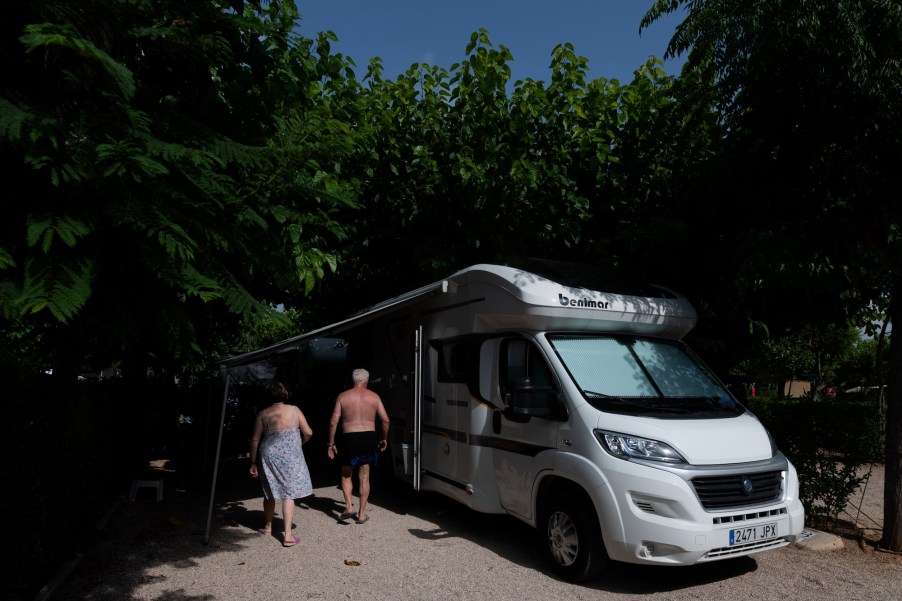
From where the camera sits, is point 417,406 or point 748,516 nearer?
point 748,516

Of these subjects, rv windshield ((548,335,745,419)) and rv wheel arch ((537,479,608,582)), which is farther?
rv windshield ((548,335,745,419))

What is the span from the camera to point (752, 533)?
5.39 m

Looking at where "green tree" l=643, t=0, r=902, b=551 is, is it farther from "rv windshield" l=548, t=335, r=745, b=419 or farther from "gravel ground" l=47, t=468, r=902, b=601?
"rv windshield" l=548, t=335, r=745, b=419

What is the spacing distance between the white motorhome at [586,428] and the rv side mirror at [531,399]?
0.04 feet

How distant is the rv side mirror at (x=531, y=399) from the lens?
19.9 feet

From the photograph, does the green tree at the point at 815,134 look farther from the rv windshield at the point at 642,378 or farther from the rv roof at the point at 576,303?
the rv windshield at the point at 642,378

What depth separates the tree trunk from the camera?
6676mm

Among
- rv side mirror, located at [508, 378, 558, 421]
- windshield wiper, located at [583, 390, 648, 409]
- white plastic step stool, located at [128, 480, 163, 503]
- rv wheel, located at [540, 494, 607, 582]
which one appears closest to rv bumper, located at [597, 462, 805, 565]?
rv wheel, located at [540, 494, 607, 582]

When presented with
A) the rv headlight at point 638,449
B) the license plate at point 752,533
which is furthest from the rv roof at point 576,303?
the license plate at point 752,533

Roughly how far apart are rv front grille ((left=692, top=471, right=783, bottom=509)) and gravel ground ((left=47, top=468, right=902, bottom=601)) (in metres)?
0.74

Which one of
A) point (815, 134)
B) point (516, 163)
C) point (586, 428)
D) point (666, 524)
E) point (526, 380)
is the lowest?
point (666, 524)

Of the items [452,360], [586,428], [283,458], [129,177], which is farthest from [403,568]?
[129,177]

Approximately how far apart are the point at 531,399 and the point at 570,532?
113cm

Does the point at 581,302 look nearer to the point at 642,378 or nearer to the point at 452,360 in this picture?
the point at 642,378
